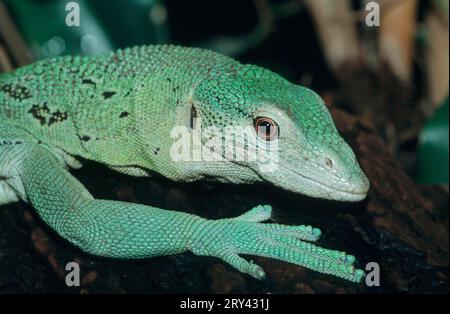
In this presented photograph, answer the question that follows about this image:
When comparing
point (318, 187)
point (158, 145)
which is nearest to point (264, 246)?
point (318, 187)

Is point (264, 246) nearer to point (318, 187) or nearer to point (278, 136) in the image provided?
point (318, 187)

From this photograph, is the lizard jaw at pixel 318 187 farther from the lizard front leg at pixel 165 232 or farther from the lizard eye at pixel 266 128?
the lizard front leg at pixel 165 232

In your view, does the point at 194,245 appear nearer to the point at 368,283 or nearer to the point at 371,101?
the point at 368,283

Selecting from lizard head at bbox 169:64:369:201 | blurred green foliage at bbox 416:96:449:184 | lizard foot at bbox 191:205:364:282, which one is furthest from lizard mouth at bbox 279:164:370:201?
blurred green foliage at bbox 416:96:449:184

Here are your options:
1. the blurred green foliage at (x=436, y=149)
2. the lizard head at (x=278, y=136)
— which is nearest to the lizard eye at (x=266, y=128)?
the lizard head at (x=278, y=136)
